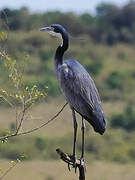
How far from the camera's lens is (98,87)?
31.7 meters

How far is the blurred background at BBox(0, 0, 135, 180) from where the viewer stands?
18.7 m

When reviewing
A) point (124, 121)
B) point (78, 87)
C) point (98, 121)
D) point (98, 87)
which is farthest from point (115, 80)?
point (98, 121)

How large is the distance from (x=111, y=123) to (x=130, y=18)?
2440cm

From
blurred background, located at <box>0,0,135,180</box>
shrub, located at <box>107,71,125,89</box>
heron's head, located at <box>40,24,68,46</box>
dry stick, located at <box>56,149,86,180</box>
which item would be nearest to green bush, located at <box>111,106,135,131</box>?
blurred background, located at <box>0,0,135,180</box>

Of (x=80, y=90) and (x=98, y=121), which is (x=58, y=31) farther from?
(x=98, y=121)

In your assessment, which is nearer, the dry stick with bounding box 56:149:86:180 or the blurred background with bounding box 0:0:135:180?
the dry stick with bounding box 56:149:86:180

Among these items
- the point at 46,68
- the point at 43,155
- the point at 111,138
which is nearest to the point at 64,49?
the point at 43,155

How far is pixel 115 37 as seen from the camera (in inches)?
1810

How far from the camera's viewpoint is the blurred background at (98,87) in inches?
734

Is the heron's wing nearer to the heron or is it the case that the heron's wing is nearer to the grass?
the heron

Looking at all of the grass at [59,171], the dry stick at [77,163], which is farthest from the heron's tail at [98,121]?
the grass at [59,171]

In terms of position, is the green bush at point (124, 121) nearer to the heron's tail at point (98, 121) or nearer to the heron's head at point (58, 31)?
the heron's head at point (58, 31)

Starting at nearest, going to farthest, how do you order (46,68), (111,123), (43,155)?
1. (43,155)
2. (111,123)
3. (46,68)

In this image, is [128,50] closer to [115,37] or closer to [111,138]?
[115,37]
